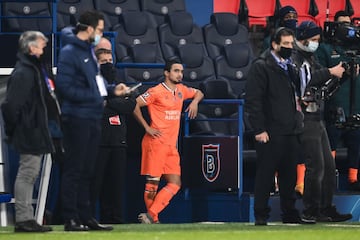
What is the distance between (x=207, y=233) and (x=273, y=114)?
1713mm

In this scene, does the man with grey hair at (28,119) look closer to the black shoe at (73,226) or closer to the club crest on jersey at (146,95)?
the black shoe at (73,226)

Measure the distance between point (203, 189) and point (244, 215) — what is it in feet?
1.84

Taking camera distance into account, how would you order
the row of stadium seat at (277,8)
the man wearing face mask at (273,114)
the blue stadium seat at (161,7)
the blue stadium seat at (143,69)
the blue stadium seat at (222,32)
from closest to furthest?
the man wearing face mask at (273,114) < the blue stadium seat at (143,69) < the blue stadium seat at (222,32) < the blue stadium seat at (161,7) < the row of stadium seat at (277,8)

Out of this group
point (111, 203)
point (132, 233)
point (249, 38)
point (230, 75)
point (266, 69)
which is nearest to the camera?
point (132, 233)

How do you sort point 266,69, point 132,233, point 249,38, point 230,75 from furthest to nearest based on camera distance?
point 249,38, point 230,75, point 266,69, point 132,233

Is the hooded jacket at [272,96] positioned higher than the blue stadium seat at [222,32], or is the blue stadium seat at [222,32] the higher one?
the blue stadium seat at [222,32]

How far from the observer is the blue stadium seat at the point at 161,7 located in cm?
1781

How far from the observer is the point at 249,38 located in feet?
60.8

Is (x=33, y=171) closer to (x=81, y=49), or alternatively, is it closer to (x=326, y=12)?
(x=81, y=49)

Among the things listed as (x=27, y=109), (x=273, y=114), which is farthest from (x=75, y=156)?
(x=273, y=114)

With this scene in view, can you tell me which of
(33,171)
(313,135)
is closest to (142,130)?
(313,135)

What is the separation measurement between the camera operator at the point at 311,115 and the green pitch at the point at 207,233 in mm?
433

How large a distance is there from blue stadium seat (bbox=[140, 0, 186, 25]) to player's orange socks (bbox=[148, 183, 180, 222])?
3376 millimetres

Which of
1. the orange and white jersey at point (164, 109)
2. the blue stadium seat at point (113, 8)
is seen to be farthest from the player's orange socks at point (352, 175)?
the blue stadium seat at point (113, 8)
